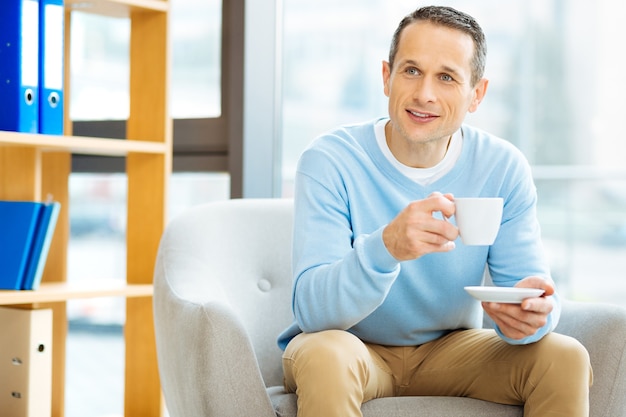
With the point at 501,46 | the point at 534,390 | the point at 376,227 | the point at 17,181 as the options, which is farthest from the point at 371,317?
the point at 501,46

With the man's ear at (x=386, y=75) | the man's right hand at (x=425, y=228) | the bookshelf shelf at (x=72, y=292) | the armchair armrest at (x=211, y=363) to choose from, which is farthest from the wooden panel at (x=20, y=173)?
the man's right hand at (x=425, y=228)

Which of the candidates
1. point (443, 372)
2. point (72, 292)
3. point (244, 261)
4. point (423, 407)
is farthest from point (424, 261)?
point (72, 292)

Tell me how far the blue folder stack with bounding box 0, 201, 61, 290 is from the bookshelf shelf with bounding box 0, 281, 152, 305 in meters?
0.04

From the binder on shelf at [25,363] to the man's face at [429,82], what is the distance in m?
1.14

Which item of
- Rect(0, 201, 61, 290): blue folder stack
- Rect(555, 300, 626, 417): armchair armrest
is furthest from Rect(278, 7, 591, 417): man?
Rect(0, 201, 61, 290): blue folder stack

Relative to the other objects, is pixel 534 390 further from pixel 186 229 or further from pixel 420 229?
pixel 186 229

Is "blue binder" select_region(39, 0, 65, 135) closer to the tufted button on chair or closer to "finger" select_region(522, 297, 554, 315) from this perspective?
the tufted button on chair

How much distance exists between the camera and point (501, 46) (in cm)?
409

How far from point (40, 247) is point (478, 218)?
4.35 ft

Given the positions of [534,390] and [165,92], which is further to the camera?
[165,92]

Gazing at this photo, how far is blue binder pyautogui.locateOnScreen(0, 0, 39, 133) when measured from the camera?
2.15 meters

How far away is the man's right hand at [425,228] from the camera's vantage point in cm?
142

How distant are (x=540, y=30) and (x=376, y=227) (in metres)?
2.69

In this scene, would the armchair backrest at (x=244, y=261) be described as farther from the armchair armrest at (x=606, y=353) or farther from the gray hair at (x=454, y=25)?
the armchair armrest at (x=606, y=353)
